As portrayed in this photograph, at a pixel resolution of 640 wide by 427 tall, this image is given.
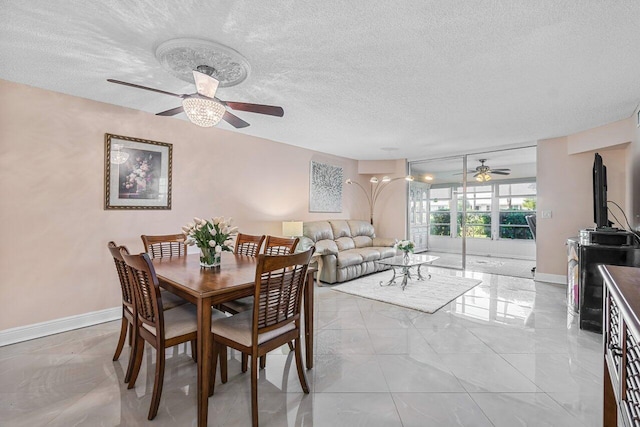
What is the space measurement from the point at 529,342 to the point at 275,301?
246 cm

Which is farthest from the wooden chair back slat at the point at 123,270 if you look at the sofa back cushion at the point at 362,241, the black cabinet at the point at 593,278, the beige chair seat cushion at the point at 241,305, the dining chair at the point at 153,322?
the sofa back cushion at the point at 362,241

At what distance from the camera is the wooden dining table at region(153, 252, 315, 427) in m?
1.55

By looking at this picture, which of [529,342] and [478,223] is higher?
[478,223]

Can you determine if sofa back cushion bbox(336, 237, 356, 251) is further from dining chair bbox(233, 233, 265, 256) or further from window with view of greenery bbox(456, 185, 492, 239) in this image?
window with view of greenery bbox(456, 185, 492, 239)

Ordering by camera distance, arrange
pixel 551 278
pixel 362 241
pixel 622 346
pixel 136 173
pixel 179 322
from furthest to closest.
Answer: pixel 362 241 < pixel 551 278 < pixel 136 173 < pixel 179 322 < pixel 622 346

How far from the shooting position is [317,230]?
512 cm

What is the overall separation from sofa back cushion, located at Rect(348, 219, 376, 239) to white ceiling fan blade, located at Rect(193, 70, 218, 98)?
437 cm

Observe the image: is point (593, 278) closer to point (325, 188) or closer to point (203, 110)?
point (203, 110)

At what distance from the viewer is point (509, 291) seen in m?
4.28

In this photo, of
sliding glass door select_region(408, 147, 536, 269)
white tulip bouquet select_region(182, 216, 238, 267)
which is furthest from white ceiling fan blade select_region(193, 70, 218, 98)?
sliding glass door select_region(408, 147, 536, 269)

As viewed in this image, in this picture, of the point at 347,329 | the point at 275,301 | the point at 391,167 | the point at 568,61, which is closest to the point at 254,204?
the point at 347,329

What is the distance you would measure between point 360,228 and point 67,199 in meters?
4.82

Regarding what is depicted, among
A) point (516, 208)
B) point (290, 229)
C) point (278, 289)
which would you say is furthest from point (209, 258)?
point (516, 208)

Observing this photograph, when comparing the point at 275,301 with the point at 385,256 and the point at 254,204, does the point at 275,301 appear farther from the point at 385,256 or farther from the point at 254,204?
the point at 385,256
